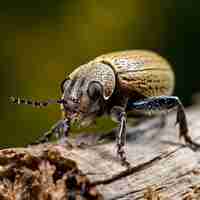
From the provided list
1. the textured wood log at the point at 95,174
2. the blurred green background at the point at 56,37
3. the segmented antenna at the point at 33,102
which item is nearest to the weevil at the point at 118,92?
the segmented antenna at the point at 33,102

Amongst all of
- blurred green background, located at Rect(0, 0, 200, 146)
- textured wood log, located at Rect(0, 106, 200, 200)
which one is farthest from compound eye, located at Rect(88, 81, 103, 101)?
blurred green background, located at Rect(0, 0, 200, 146)

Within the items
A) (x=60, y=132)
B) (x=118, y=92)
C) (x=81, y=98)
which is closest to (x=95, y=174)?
(x=81, y=98)

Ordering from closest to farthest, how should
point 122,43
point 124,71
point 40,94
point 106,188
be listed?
1. point 106,188
2. point 124,71
3. point 40,94
4. point 122,43

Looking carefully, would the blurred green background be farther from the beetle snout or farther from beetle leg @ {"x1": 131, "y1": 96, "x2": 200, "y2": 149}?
the beetle snout

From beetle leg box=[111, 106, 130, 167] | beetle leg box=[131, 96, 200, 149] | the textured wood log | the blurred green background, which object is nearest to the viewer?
the textured wood log

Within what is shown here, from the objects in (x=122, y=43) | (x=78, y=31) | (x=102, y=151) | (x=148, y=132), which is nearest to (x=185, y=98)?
(x=122, y=43)

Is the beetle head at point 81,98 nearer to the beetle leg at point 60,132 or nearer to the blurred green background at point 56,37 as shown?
the beetle leg at point 60,132

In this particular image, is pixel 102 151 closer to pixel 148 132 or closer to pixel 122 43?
pixel 148 132
